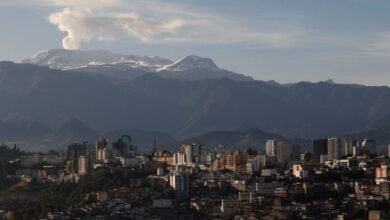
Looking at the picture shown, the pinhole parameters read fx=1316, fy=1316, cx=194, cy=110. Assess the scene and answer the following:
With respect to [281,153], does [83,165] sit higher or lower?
lower

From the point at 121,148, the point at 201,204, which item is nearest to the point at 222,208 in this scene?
the point at 201,204

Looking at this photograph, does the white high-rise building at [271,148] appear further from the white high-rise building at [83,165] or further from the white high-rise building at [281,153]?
the white high-rise building at [83,165]

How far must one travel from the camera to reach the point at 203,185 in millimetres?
56562

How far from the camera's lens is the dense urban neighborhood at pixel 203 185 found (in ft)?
159

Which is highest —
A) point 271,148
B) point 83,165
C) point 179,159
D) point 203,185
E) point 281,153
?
point 271,148

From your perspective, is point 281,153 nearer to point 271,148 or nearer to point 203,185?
point 271,148

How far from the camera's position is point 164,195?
2093 inches

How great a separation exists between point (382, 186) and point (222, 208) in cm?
679

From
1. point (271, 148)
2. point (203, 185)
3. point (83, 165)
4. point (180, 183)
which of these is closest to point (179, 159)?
point (271, 148)

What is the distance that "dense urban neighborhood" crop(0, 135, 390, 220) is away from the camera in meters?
48.5

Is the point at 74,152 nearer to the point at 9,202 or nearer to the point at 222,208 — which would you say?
the point at 9,202

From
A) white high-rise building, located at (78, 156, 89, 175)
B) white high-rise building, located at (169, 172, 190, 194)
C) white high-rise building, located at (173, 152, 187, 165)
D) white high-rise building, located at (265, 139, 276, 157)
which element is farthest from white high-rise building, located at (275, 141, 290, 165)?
white high-rise building, located at (169, 172, 190, 194)

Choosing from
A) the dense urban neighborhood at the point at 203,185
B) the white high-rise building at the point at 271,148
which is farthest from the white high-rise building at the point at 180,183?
the white high-rise building at the point at 271,148

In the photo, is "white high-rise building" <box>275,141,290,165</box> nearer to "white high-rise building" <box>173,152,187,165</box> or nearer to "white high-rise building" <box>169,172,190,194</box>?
"white high-rise building" <box>173,152,187,165</box>
